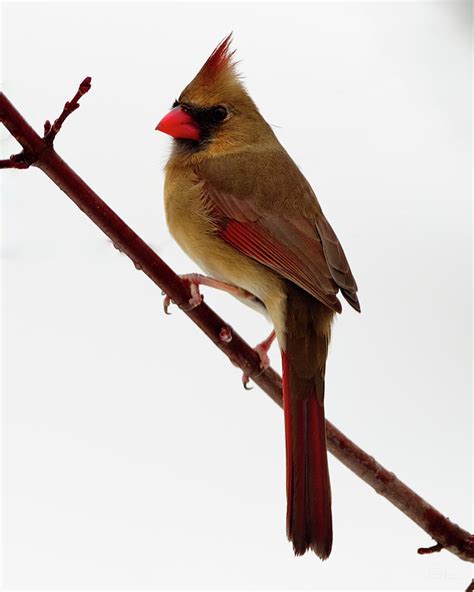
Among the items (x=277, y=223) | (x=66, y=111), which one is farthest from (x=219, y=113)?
(x=66, y=111)

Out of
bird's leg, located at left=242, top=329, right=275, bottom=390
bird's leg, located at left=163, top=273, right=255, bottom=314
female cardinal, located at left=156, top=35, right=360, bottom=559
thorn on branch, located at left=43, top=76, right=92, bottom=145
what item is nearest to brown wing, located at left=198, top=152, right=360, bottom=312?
female cardinal, located at left=156, top=35, right=360, bottom=559

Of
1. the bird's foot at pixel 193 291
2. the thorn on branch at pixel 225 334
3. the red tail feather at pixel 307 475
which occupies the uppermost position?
the bird's foot at pixel 193 291

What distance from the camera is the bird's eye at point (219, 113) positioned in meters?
2.27

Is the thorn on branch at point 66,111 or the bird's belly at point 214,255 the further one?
the bird's belly at point 214,255

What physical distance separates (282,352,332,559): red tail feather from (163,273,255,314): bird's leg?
11.6 inches

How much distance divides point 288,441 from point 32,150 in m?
0.84

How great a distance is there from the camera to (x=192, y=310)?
5.98 feet

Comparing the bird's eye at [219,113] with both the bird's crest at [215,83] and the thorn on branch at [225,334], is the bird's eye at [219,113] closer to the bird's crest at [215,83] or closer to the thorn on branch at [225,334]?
the bird's crest at [215,83]

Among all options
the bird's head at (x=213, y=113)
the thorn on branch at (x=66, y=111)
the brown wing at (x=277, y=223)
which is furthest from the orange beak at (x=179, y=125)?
the thorn on branch at (x=66, y=111)

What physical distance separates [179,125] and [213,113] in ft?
0.40

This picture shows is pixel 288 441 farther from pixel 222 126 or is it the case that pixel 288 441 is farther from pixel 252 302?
pixel 222 126

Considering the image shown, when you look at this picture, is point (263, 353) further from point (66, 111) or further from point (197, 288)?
point (66, 111)

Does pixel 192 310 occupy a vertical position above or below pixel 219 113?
below

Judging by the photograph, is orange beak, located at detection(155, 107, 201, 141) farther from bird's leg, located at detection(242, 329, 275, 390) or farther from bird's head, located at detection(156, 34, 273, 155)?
bird's leg, located at detection(242, 329, 275, 390)
